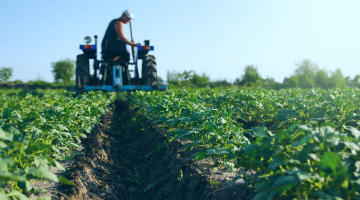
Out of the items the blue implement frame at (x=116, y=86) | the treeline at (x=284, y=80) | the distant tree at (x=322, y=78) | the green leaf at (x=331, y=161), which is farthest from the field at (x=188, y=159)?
the distant tree at (x=322, y=78)

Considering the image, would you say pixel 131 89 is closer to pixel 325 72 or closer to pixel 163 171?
pixel 163 171

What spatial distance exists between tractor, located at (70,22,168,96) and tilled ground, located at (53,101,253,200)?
11.6 feet

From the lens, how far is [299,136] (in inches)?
52.8

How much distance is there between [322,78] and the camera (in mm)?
19109

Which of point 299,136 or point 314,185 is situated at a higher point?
point 299,136

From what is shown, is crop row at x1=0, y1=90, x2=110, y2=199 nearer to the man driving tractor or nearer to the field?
the field

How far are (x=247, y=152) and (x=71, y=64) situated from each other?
144 ft

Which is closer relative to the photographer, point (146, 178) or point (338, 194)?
point (338, 194)

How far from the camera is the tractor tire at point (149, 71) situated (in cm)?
825

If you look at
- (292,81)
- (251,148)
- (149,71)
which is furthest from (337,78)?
(251,148)

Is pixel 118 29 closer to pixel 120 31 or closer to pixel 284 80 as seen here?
pixel 120 31

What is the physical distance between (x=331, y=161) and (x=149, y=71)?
7.54 metres

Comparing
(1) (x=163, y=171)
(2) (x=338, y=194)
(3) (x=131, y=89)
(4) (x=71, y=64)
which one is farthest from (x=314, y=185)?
(4) (x=71, y=64)

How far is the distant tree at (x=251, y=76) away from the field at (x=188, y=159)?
16212mm
